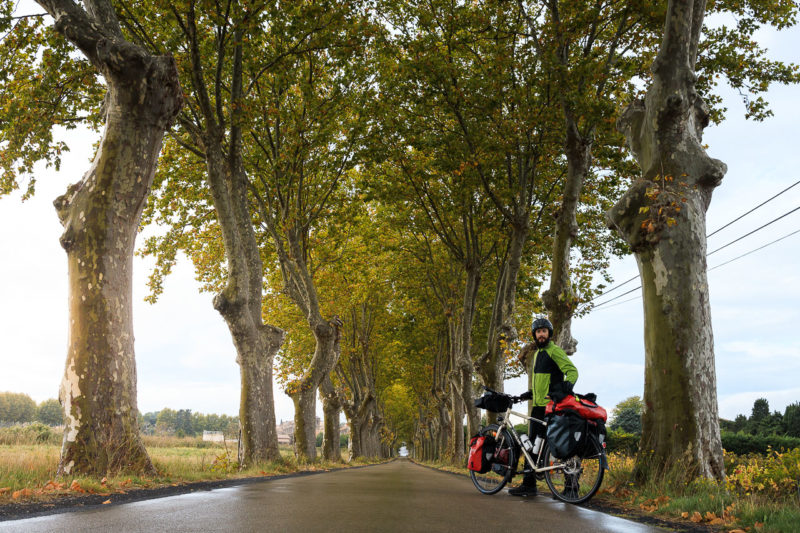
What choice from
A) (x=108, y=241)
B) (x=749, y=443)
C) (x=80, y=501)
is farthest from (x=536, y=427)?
(x=749, y=443)

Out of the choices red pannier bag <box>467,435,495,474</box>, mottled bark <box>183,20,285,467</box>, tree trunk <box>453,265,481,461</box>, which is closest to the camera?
red pannier bag <box>467,435,495,474</box>

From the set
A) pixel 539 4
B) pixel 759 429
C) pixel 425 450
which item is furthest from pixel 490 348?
pixel 425 450

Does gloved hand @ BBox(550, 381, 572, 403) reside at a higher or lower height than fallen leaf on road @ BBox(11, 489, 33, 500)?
higher

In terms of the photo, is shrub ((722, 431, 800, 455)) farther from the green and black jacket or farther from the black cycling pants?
the green and black jacket

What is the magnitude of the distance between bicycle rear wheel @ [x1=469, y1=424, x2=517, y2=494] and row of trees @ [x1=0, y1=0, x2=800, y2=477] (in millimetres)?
1949

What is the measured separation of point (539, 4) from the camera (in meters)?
14.1

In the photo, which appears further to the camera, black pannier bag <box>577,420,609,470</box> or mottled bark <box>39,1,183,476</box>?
mottled bark <box>39,1,183,476</box>

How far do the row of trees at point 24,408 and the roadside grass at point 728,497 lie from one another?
135 m

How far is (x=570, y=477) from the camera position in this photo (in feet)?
20.1

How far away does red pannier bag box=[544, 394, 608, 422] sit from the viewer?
19.5 feet

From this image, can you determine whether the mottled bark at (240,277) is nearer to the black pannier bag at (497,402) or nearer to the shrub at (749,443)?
the black pannier bag at (497,402)

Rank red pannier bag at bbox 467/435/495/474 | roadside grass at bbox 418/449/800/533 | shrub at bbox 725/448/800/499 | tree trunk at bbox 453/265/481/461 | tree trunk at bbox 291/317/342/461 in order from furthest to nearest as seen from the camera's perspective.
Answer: tree trunk at bbox 453/265/481/461
tree trunk at bbox 291/317/342/461
red pannier bag at bbox 467/435/495/474
shrub at bbox 725/448/800/499
roadside grass at bbox 418/449/800/533

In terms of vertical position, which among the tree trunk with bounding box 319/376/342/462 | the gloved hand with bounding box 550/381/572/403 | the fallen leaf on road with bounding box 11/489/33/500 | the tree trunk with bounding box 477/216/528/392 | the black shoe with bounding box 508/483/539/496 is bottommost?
the tree trunk with bounding box 319/376/342/462

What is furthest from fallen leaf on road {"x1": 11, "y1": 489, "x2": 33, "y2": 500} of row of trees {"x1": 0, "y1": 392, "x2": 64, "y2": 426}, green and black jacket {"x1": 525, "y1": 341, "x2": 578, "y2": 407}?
row of trees {"x1": 0, "y1": 392, "x2": 64, "y2": 426}
